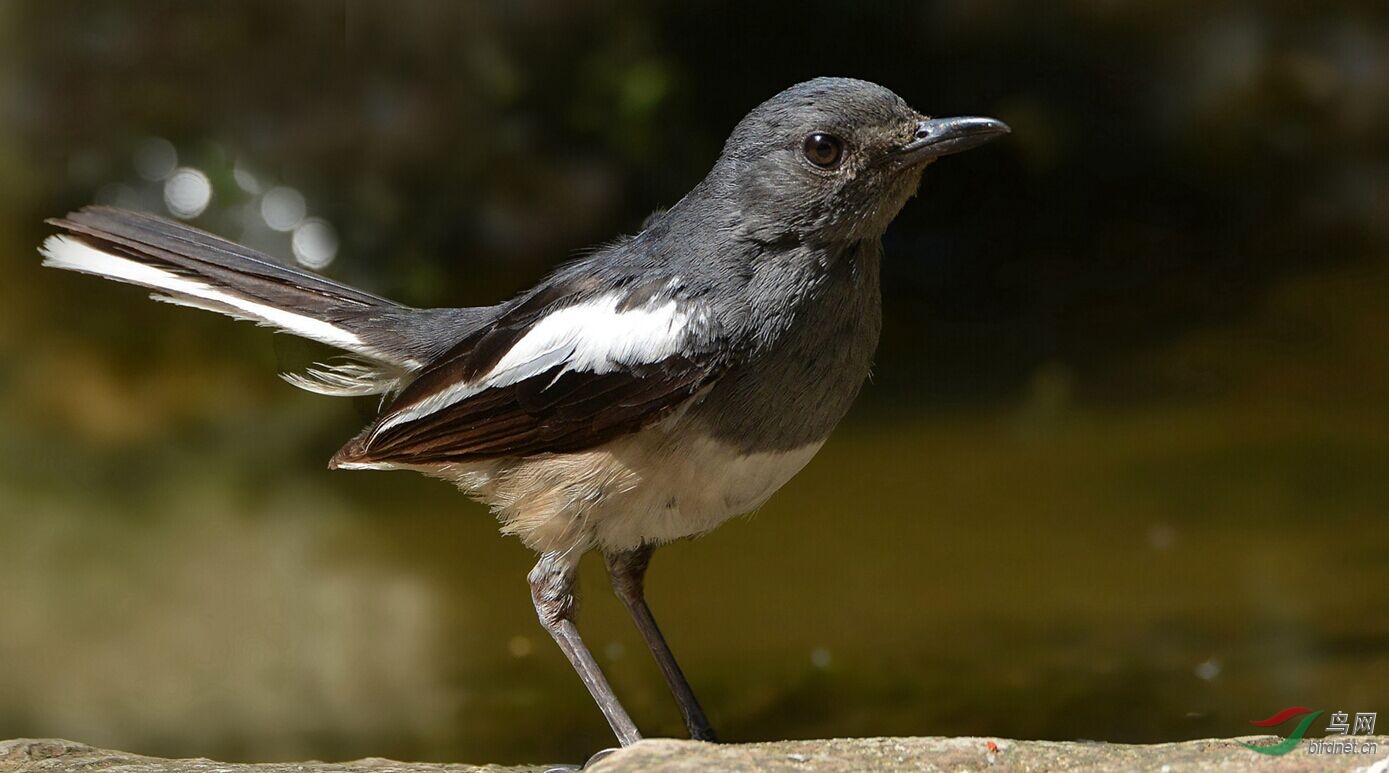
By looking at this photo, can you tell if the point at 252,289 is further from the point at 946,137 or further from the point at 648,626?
the point at 946,137

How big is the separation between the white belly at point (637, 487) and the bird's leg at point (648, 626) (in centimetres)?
24

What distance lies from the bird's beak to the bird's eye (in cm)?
13

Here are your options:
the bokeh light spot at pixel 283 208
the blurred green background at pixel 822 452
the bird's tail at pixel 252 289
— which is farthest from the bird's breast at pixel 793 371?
the bokeh light spot at pixel 283 208

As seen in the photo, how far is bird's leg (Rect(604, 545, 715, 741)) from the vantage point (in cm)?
379

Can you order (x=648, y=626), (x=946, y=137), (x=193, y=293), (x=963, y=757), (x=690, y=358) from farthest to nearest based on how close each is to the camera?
1. (x=193, y=293)
2. (x=648, y=626)
3. (x=946, y=137)
4. (x=690, y=358)
5. (x=963, y=757)

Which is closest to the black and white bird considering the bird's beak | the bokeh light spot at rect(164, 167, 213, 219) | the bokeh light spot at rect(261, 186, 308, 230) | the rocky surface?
the bird's beak

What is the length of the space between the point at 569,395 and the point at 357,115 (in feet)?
16.9

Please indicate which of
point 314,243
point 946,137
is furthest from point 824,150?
point 314,243

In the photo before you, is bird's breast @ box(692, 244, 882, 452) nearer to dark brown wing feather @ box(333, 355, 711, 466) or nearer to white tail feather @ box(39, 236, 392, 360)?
dark brown wing feather @ box(333, 355, 711, 466)

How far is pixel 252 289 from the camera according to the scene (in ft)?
13.1

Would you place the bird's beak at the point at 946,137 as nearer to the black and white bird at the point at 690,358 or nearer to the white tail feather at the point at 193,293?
the black and white bird at the point at 690,358

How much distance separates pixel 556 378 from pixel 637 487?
1.03 feet

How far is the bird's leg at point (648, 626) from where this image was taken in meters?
3.79

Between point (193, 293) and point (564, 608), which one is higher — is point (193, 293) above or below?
above
